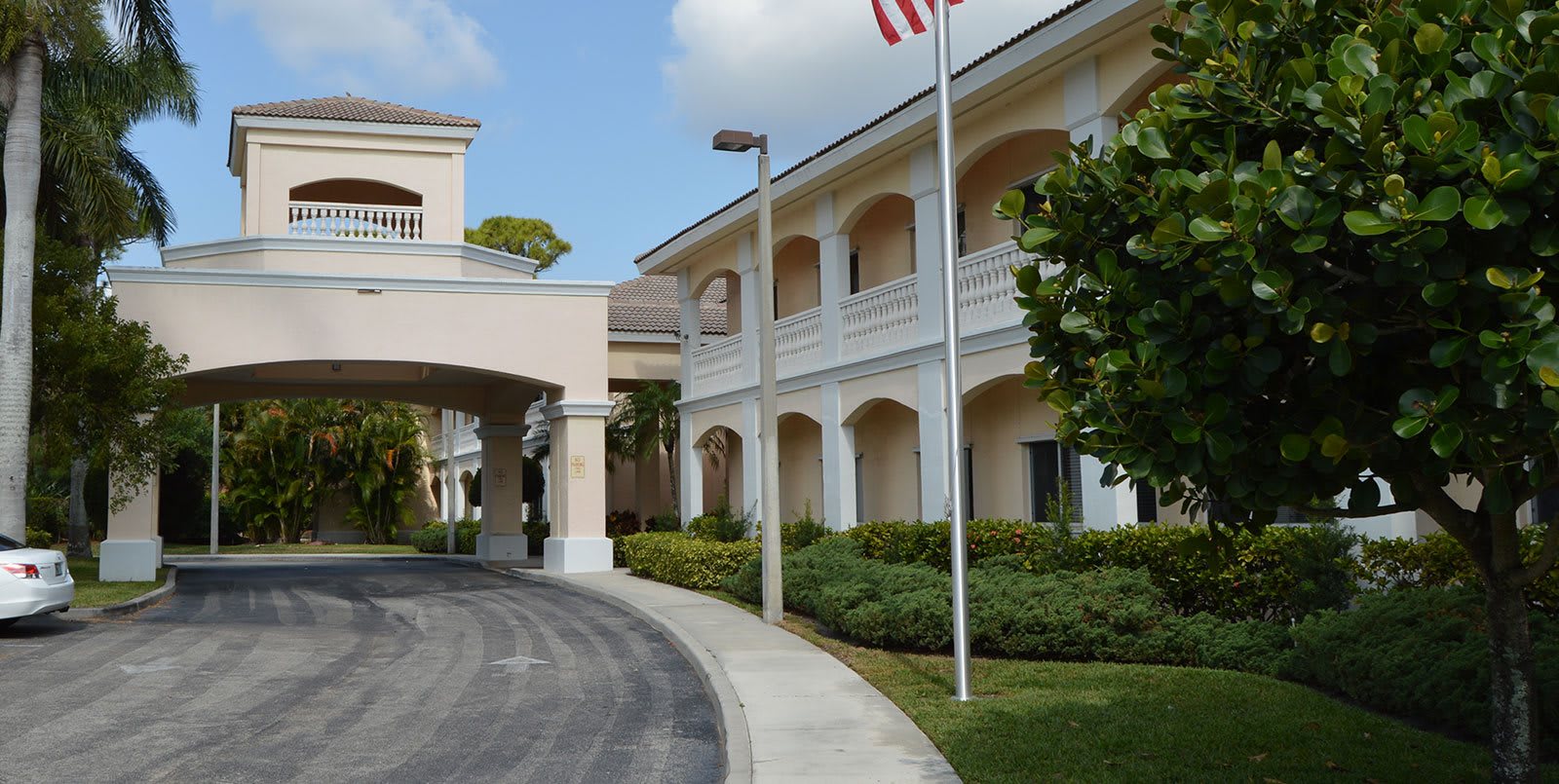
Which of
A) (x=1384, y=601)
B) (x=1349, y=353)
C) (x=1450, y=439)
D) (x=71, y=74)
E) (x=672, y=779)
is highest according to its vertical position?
(x=71, y=74)

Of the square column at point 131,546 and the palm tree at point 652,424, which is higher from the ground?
the palm tree at point 652,424

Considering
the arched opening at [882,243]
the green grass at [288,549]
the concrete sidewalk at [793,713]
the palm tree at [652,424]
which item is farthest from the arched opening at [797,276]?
the green grass at [288,549]

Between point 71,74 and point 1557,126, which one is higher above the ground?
point 71,74

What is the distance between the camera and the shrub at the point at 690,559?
69.8 feet

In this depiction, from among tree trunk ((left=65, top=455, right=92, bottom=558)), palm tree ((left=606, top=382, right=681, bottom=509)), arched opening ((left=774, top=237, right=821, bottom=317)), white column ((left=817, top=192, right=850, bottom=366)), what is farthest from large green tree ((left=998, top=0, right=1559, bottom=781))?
tree trunk ((left=65, top=455, right=92, bottom=558))

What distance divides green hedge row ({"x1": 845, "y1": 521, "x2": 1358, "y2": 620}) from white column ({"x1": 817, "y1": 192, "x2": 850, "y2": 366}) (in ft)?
22.5

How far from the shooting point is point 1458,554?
11.0 meters

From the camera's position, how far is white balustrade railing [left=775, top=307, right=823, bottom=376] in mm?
22438

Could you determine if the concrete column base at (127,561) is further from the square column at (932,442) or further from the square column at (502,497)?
the square column at (932,442)

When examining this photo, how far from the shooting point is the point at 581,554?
86.4ft

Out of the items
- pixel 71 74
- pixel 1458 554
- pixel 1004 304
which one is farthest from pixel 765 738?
pixel 71 74

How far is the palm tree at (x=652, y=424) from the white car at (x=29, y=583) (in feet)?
52.0

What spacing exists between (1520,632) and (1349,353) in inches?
93.5

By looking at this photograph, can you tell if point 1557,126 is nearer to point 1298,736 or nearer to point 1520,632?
point 1520,632
